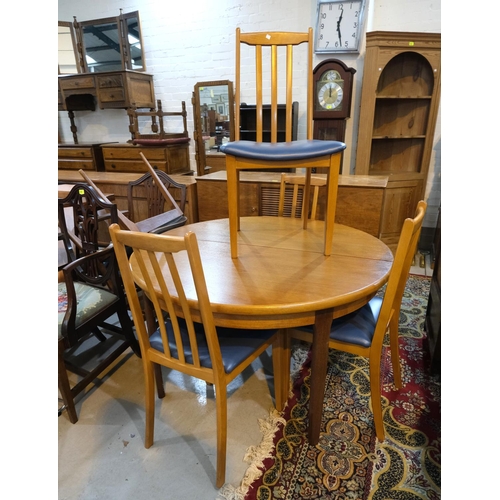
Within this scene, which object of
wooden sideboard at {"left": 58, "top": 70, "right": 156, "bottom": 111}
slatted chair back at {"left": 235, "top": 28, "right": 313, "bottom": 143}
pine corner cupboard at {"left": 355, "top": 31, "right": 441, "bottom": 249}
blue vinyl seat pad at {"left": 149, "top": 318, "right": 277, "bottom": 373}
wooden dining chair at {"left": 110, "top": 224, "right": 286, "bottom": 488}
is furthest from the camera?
wooden sideboard at {"left": 58, "top": 70, "right": 156, "bottom": 111}

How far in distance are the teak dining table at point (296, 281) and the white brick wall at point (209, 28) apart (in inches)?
87.7

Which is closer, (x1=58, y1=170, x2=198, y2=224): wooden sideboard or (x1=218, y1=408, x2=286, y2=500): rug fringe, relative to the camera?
(x1=218, y1=408, x2=286, y2=500): rug fringe

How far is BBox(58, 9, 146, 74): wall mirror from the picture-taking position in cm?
362

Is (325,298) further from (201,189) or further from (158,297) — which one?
(201,189)

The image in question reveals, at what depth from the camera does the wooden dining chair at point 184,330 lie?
3.05ft

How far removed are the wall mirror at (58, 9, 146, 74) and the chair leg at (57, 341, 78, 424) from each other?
3.53m

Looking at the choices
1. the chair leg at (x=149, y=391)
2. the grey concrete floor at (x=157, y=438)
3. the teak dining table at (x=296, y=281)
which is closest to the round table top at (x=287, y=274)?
the teak dining table at (x=296, y=281)

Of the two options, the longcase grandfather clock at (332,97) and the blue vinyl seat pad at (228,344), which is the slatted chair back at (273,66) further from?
the longcase grandfather clock at (332,97)

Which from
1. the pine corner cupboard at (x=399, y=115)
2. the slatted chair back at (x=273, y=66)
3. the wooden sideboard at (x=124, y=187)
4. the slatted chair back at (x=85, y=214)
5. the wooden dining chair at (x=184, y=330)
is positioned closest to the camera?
the wooden dining chair at (x=184, y=330)

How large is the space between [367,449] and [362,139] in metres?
2.57

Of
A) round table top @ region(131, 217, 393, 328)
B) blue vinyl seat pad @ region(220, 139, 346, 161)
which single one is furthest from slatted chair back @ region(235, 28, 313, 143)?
round table top @ region(131, 217, 393, 328)

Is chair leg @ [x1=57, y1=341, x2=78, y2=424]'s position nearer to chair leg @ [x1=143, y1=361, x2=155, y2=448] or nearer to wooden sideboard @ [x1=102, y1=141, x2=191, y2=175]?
chair leg @ [x1=143, y1=361, x2=155, y2=448]

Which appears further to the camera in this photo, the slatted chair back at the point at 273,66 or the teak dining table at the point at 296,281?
the slatted chair back at the point at 273,66

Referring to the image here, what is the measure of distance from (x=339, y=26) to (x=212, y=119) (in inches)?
60.3
